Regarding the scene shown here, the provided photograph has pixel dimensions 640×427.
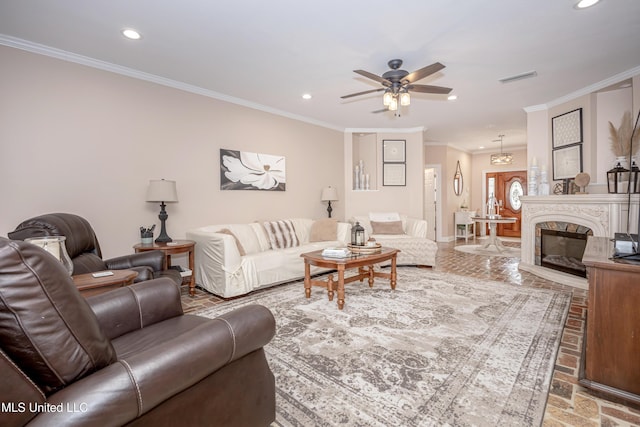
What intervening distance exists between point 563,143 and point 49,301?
614 cm

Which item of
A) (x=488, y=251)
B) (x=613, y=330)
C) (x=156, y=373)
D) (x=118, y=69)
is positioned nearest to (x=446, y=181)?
(x=488, y=251)

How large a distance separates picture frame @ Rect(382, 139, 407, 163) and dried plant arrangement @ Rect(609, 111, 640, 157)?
3.31 metres

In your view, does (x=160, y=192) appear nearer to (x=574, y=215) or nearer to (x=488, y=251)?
(x=574, y=215)

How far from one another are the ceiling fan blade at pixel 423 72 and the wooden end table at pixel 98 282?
2.99 meters

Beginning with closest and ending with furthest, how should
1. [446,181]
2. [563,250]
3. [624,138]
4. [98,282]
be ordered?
[98,282] → [624,138] → [563,250] → [446,181]

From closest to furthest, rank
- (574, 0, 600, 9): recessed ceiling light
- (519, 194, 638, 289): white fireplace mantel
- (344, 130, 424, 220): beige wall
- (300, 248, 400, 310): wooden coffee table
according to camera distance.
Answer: (574, 0, 600, 9): recessed ceiling light → (300, 248, 400, 310): wooden coffee table → (519, 194, 638, 289): white fireplace mantel → (344, 130, 424, 220): beige wall

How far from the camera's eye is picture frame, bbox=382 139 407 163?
6.51m

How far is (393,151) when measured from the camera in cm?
652

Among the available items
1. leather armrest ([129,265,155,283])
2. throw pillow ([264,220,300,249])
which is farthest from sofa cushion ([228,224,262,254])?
leather armrest ([129,265,155,283])

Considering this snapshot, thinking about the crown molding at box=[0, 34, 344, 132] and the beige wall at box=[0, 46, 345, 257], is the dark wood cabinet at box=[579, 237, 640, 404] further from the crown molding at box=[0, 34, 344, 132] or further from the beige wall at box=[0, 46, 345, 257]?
the crown molding at box=[0, 34, 344, 132]

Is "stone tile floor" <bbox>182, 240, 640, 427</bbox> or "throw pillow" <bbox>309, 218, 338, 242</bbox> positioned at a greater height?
"throw pillow" <bbox>309, 218, 338, 242</bbox>

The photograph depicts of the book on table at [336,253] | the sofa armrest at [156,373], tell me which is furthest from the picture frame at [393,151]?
the sofa armrest at [156,373]

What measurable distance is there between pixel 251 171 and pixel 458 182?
6611mm

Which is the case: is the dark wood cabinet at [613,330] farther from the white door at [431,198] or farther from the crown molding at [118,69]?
the white door at [431,198]
